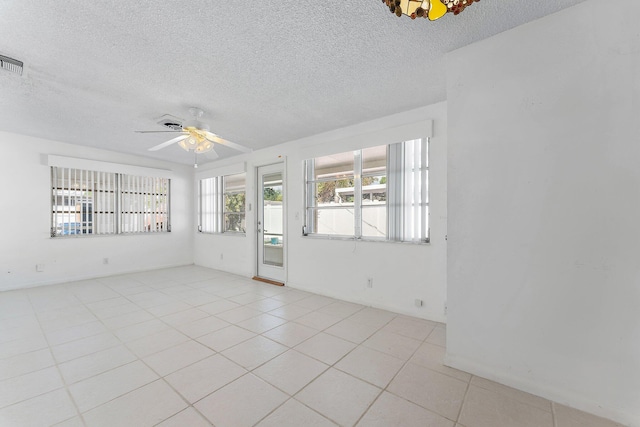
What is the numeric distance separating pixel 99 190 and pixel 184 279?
253 centimetres

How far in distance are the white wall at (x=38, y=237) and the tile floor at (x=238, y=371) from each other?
1.03 m

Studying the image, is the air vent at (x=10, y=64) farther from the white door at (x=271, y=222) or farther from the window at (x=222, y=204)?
the window at (x=222, y=204)

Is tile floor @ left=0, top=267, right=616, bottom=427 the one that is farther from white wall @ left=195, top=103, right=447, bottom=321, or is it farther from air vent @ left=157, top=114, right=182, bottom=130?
air vent @ left=157, top=114, right=182, bottom=130

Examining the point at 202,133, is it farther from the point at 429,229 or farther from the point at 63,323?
the point at 429,229

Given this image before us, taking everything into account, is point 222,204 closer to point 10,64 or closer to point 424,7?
point 10,64

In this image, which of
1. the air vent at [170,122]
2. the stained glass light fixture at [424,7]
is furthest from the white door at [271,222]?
the stained glass light fixture at [424,7]

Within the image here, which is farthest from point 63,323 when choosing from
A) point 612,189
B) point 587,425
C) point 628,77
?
point 628,77

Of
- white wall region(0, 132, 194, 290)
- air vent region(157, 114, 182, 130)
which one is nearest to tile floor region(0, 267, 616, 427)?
white wall region(0, 132, 194, 290)

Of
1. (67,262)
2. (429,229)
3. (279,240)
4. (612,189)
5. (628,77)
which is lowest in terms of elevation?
(67,262)

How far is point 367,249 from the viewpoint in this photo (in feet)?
11.7

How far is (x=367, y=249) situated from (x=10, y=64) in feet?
13.0

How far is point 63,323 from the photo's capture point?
2930 millimetres

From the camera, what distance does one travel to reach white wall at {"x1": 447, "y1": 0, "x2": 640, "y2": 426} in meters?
1.55

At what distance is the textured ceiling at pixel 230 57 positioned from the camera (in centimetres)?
168
